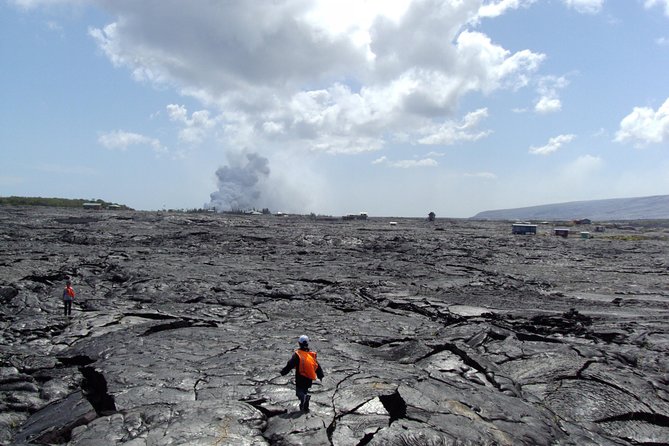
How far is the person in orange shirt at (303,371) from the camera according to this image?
646 centimetres

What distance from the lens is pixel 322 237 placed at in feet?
120

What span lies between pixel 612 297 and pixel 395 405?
14.7m

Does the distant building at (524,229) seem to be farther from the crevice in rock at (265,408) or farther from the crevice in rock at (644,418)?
the crevice in rock at (265,408)

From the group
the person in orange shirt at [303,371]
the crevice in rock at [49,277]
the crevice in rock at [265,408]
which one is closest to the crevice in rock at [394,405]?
the person in orange shirt at [303,371]

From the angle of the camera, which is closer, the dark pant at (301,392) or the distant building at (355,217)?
the dark pant at (301,392)

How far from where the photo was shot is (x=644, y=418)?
7.97m

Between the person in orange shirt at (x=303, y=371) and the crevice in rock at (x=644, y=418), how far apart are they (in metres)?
5.36

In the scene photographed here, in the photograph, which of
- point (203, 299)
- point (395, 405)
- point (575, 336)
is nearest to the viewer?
point (395, 405)

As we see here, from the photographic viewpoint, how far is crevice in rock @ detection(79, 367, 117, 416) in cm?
693

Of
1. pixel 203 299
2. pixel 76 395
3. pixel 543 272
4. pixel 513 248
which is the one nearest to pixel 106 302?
pixel 203 299

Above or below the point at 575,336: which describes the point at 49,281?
above

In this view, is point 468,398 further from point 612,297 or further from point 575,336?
point 612,297

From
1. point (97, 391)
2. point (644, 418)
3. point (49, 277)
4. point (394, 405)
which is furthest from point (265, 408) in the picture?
point (49, 277)

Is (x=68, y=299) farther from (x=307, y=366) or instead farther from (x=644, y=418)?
(x=644, y=418)
